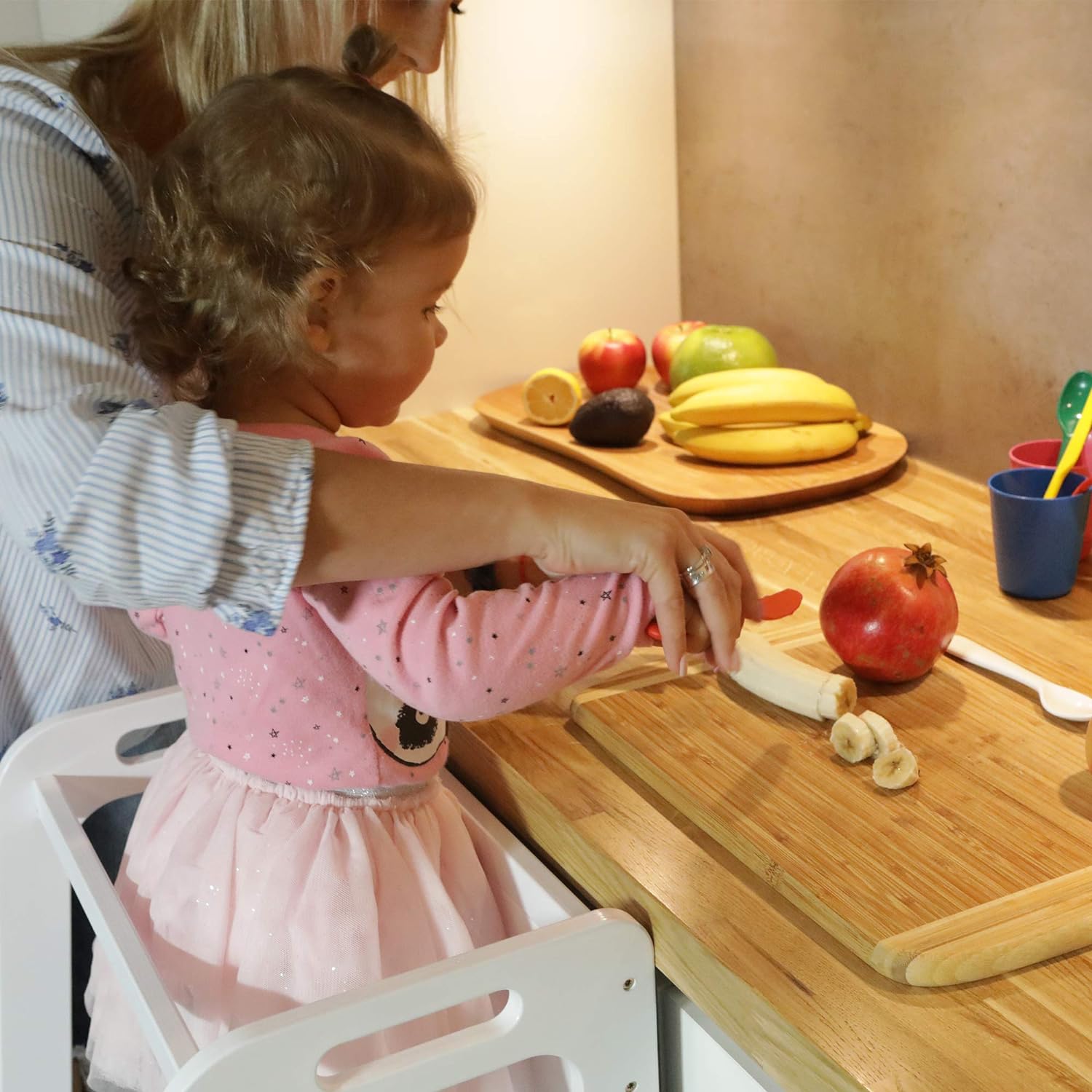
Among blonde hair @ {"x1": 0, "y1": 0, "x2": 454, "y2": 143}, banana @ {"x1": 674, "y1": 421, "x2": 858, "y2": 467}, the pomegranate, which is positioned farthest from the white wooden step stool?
banana @ {"x1": 674, "y1": 421, "x2": 858, "y2": 467}

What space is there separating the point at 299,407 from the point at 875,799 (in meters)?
0.42

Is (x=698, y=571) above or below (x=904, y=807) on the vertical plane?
above

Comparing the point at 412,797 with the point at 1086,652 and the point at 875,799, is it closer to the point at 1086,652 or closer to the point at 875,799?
the point at 875,799

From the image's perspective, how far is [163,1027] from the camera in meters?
0.69

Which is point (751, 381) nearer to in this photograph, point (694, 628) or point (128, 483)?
point (694, 628)

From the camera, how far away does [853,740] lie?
2.66 feet

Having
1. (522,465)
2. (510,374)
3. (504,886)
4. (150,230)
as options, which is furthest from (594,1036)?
(510,374)

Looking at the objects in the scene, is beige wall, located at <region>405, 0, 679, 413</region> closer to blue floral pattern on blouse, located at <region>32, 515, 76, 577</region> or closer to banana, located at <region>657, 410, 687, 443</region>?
banana, located at <region>657, 410, 687, 443</region>

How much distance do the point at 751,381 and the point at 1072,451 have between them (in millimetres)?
450

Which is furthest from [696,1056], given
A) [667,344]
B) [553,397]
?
[667,344]

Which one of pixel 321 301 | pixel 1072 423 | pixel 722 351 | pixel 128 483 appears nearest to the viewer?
pixel 128 483

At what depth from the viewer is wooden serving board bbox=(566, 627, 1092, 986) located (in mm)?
649

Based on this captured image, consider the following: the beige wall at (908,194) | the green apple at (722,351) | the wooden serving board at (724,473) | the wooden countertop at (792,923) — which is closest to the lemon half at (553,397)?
the wooden serving board at (724,473)

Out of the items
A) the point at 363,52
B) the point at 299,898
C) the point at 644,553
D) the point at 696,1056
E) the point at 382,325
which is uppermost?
the point at 363,52
